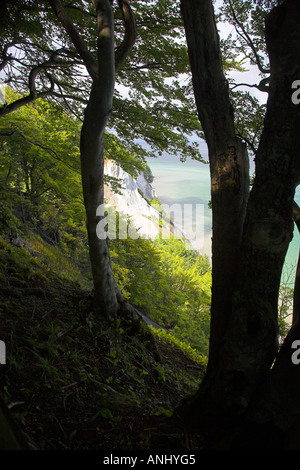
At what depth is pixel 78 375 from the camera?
3.00 m

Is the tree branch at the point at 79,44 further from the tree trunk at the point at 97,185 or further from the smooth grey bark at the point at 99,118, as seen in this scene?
the tree trunk at the point at 97,185

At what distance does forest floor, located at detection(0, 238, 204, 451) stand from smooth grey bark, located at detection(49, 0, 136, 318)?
0.51m

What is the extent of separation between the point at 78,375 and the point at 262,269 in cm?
215

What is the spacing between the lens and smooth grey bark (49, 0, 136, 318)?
373cm

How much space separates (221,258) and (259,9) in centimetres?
372

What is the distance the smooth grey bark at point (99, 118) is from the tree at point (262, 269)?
1.59 metres

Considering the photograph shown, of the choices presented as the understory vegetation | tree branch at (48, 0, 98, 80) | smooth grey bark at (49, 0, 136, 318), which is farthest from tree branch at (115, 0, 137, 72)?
the understory vegetation

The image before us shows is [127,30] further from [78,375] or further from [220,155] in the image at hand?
[78,375]

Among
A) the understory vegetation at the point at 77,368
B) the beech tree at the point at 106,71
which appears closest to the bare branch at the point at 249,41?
the beech tree at the point at 106,71

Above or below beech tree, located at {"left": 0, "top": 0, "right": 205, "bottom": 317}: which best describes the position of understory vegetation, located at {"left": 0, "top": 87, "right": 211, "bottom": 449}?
below

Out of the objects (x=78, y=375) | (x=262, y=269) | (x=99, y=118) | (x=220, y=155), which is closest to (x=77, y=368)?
(x=78, y=375)

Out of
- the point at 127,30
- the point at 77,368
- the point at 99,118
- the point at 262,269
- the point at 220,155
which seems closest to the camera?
the point at 262,269

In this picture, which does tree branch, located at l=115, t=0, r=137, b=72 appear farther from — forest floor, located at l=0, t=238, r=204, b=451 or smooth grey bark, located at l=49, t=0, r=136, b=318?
forest floor, located at l=0, t=238, r=204, b=451

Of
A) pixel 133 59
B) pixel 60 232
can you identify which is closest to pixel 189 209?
pixel 60 232
